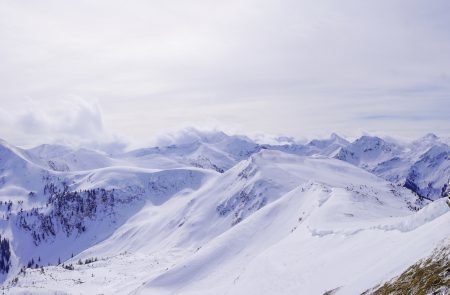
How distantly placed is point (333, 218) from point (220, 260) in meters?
33.3

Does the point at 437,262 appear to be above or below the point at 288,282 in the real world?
above

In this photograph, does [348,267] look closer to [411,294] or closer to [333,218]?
[411,294]

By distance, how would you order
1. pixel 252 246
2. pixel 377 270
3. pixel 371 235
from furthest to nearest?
pixel 252 246 → pixel 371 235 → pixel 377 270

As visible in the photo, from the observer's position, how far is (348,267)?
124 ft

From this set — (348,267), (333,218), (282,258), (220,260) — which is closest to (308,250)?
(282,258)

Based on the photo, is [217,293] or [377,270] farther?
[217,293]

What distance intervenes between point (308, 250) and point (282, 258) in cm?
444

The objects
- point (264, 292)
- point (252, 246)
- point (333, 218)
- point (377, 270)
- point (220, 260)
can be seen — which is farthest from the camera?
point (252, 246)

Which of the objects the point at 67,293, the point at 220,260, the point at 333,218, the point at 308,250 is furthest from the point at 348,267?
the point at 67,293

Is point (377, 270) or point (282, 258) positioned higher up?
point (377, 270)

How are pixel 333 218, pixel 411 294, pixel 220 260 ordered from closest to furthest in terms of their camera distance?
pixel 411 294 → pixel 333 218 → pixel 220 260

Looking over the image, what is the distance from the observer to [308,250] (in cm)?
5769

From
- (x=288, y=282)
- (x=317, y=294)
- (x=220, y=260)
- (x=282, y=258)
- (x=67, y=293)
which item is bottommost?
(x=67, y=293)

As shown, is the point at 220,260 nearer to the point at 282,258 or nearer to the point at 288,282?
the point at 282,258
